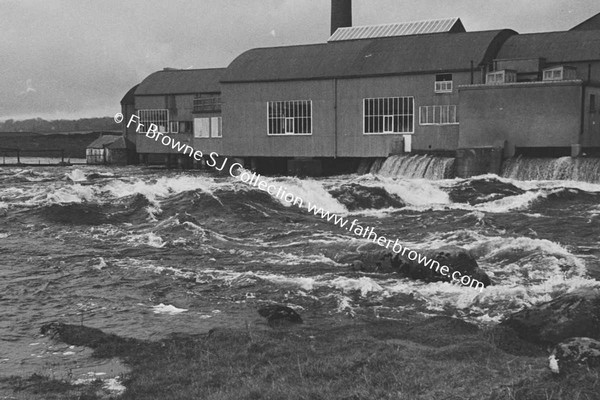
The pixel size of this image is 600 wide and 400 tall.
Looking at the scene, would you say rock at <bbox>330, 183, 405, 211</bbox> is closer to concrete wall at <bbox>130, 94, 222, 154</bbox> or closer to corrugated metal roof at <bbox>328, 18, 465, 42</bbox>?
corrugated metal roof at <bbox>328, 18, 465, 42</bbox>

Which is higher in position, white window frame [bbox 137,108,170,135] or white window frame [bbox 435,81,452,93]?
white window frame [bbox 435,81,452,93]

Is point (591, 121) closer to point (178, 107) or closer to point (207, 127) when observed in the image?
point (207, 127)

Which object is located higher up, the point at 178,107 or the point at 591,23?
the point at 591,23

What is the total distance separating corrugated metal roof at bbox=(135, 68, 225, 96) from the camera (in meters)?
68.3

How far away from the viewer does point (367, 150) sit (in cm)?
5091

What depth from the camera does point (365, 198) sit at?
114ft

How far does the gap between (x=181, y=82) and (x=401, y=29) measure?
23.6m

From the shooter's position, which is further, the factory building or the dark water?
the factory building

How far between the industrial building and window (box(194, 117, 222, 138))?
0.56 ft

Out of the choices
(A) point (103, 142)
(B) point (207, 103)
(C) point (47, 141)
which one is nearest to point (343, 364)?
(B) point (207, 103)

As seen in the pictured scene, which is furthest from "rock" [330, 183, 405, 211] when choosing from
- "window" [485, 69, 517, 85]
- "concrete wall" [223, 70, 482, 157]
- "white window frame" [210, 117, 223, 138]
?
"white window frame" [210, 117, 223, 138]

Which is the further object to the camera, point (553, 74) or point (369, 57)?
point (369, 57)

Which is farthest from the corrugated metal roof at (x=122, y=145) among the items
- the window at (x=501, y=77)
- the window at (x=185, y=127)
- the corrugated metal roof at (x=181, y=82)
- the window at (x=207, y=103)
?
the window at (x=501, y=77)

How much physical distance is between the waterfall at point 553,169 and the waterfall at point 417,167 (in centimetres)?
341
